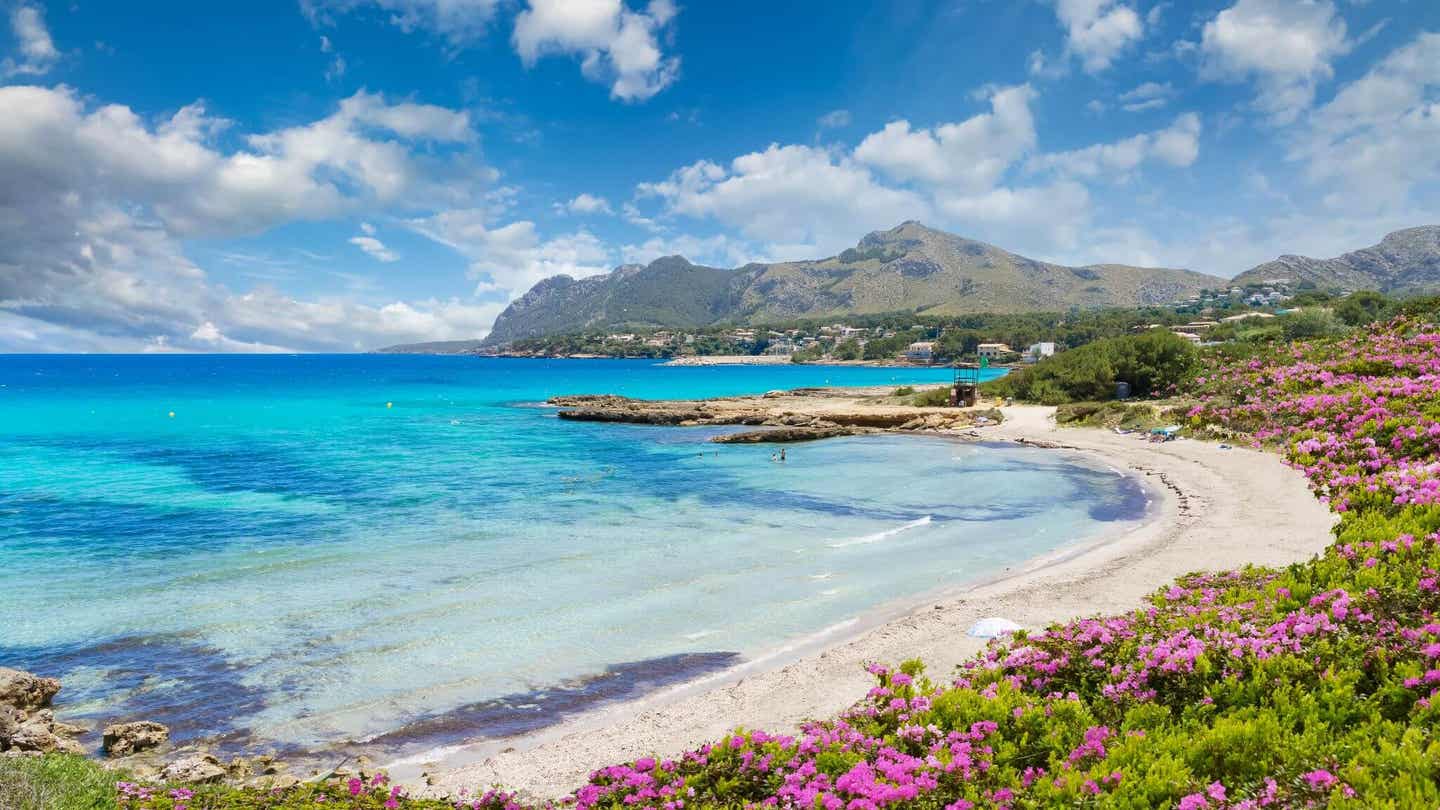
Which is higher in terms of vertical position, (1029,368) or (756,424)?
(1029,368)

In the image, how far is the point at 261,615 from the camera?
709 inches

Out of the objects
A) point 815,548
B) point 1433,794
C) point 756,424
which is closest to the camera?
point 1433,794

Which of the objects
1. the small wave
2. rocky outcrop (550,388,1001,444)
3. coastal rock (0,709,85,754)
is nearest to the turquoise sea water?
the small wave

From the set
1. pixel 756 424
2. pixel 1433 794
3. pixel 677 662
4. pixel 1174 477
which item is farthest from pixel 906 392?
pixel 1433 794

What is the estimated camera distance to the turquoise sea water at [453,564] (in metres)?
13.8

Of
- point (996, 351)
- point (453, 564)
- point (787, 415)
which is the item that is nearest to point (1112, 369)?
point (787, 415)

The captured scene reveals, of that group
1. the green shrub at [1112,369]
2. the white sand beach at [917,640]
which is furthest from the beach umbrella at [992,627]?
the green shrub at [1112,369]

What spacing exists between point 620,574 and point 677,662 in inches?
276

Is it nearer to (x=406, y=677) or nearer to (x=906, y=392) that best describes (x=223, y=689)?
(x=406, y=677)

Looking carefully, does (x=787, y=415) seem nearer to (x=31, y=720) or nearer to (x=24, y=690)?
(x=24, y=690)

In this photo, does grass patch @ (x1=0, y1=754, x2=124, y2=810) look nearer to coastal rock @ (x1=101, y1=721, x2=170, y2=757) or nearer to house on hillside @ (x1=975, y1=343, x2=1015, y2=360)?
Answer: coastal rock @ (x1=101, y1=721, x2=170, y2=757)

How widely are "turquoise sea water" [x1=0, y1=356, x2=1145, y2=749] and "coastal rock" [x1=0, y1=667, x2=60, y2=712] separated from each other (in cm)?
50

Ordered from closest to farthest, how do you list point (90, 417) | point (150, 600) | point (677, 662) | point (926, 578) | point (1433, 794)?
point (1433, 794) < point (677, 662) < point (150, 600) < point (926, 578) < point (90, 417)

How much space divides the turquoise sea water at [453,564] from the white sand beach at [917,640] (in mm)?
1038
